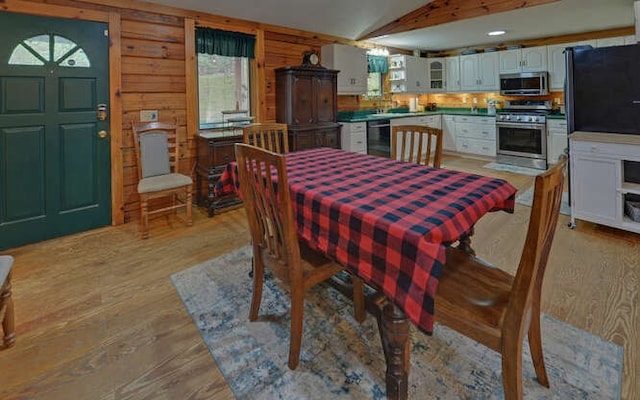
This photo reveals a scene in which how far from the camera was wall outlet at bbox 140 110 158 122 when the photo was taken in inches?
148

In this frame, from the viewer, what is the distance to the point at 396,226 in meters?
1.25

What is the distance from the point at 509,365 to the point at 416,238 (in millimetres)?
519

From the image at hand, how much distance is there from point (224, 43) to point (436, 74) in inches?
183

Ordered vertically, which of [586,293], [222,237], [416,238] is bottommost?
[586,293]

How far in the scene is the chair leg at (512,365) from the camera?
1.17m

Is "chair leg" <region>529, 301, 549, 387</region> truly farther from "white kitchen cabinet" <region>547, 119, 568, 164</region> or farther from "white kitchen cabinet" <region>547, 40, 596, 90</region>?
"white kitchen cabinet" <region>547, 40, 596, 90</region>

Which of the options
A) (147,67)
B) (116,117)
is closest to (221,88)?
(147,67)

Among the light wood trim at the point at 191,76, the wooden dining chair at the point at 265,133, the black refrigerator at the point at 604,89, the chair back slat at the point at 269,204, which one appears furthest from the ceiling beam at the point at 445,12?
the chair back slat at the point at 269,204

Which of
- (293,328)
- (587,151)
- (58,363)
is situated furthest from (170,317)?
(587,151)

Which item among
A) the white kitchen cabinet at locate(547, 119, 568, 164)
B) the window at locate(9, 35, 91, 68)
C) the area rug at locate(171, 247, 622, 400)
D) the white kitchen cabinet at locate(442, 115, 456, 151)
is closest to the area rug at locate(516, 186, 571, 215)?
the white kitchen cabinet at locate(547, 119, 568, 164)

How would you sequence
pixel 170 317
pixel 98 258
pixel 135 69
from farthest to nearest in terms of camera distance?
pixel 135 69
pixel 98 258
pixel 170 317

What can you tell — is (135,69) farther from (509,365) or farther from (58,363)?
(509,365)

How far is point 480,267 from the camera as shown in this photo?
154cm

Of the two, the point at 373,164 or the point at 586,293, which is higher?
the point at 373,164
